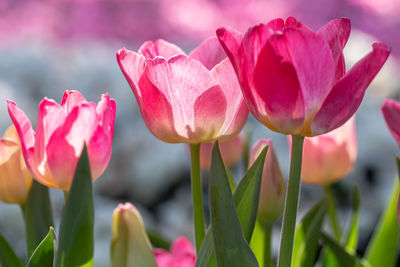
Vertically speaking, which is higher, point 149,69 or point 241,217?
point 149,69

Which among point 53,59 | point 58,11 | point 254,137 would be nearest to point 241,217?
point 254,137

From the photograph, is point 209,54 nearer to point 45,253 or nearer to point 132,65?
point 132,65

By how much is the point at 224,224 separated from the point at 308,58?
11 centimetres

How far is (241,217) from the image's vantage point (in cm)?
41

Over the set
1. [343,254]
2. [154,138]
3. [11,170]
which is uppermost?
[11,170]

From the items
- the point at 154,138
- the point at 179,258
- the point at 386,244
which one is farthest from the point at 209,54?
the point at 154,138

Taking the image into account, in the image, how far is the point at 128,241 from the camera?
0.40m

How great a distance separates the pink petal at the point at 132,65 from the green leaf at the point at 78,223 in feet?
0.19

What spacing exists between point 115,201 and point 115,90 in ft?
1.09

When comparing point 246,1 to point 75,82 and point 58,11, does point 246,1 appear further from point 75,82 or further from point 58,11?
point 75,82

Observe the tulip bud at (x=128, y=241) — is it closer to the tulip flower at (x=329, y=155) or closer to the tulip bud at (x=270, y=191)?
the tulip bud at (x=270, y=191)

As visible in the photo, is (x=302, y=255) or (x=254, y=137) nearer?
(x=302, y=255)

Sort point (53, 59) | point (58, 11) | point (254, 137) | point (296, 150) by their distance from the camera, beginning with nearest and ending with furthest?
point (296, 150), point (254, 137), point (53, 59), point (58, 11)

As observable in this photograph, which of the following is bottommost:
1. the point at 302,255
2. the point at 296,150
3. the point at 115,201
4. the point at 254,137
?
the point at 115,201
